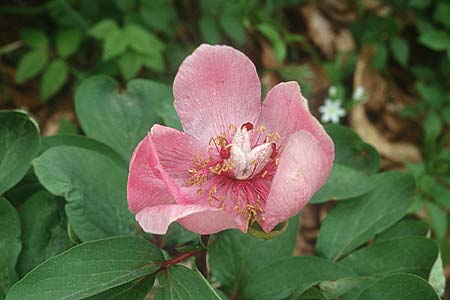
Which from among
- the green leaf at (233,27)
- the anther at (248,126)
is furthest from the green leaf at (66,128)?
the anther at (248,126)

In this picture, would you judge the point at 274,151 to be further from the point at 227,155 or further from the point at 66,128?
the point at 66,128

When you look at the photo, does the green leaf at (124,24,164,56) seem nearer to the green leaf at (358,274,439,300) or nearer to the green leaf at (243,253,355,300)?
the green leaf at (243,253,355,300)

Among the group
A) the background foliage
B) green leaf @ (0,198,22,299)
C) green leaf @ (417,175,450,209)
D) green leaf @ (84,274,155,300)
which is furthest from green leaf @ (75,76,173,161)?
green leaf @ (417,175,450,209)

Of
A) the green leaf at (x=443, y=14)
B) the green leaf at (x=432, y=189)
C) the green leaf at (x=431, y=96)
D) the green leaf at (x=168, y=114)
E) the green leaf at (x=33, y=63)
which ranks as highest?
the green leaf at (x=168, y=114)

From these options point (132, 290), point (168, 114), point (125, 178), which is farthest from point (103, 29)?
point (132, 290)

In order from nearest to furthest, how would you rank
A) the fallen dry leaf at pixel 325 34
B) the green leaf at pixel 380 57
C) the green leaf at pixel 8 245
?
the green leaf at pixel 8 245, the green leaf at pixel 380 57, the fallen dry leaf at pixel 325 34

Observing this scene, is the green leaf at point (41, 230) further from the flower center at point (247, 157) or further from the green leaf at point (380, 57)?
the green leaf at point (380, 57)

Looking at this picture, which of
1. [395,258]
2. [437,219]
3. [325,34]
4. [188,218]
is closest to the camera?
[188,218]
